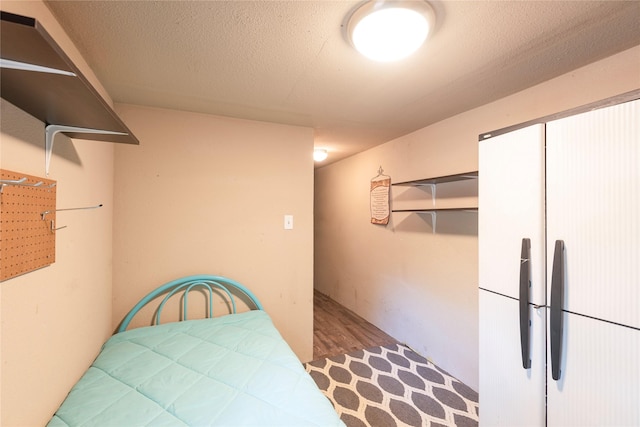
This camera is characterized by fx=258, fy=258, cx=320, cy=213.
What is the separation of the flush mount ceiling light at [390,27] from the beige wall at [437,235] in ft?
3.56

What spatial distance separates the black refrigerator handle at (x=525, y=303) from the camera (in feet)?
3.87

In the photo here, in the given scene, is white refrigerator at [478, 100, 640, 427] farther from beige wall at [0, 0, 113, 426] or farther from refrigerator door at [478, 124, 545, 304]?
beige wall at [0, 0, 113, 426]

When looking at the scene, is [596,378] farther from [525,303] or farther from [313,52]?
[313,52]

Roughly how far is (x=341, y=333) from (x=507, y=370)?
1.98 m

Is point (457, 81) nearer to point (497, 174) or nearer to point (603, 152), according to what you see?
point (497, 174)

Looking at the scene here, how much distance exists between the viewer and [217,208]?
7.02 feet

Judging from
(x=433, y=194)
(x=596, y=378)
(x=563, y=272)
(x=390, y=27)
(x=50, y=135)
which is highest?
(x=390, y=27)

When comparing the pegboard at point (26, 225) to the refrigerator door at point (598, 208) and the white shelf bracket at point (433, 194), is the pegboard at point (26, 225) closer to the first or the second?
the refrigerator door at point (598, 208)

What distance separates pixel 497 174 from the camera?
53.0 inches

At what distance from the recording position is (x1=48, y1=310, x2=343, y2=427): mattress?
3.37 ft

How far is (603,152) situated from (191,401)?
1.93m

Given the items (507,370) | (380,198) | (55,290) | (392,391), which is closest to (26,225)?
(55,290)

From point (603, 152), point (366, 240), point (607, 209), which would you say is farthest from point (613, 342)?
point (366, 240)

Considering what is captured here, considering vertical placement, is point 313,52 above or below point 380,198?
above
